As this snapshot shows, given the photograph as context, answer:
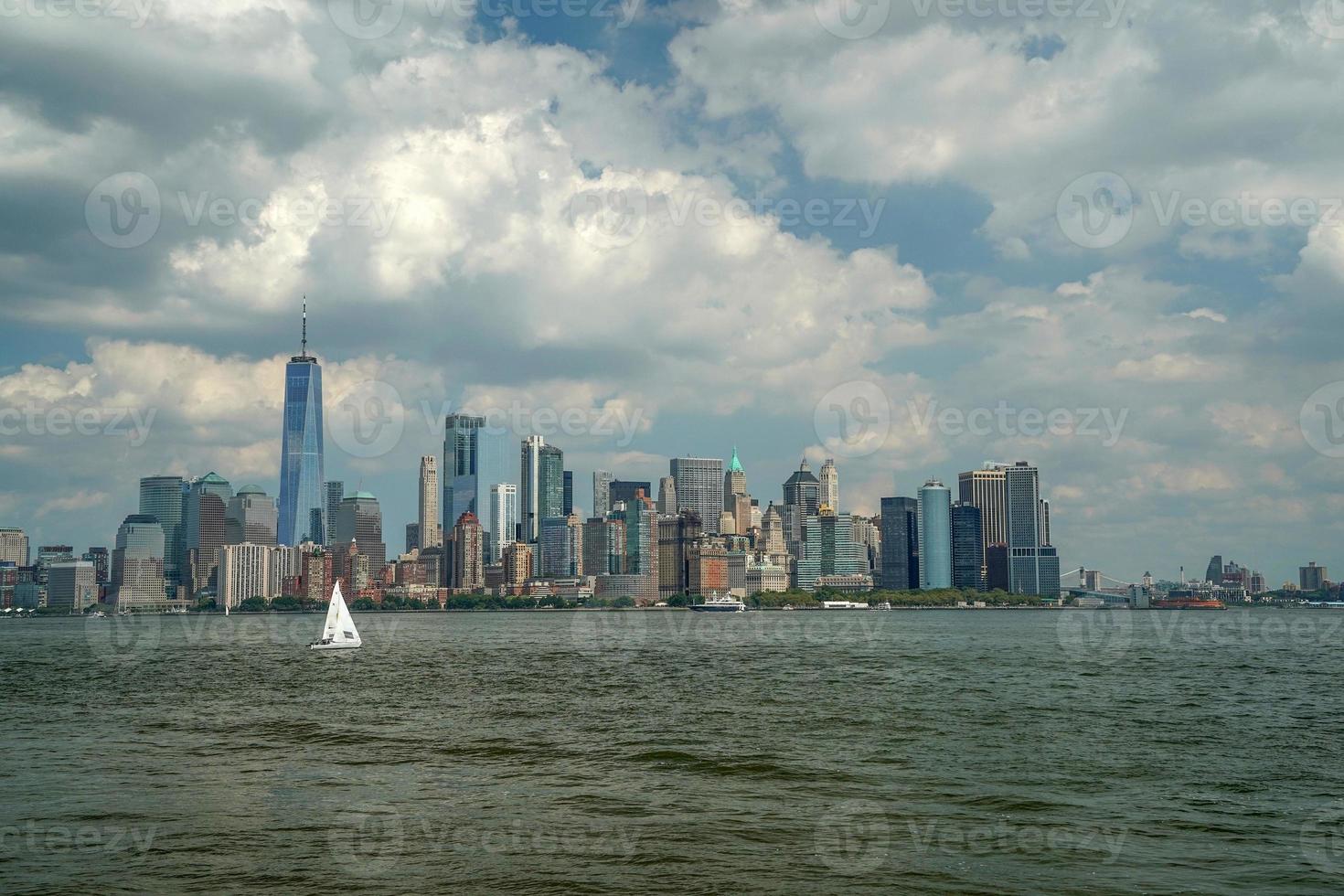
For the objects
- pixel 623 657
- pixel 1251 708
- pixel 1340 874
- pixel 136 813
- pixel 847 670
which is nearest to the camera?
pixel 1340 874

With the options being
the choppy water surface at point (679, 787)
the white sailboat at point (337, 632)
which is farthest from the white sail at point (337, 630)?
the choppy water surface at point (679, 787)

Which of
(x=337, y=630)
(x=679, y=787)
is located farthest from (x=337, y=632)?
(x=679, y=787)

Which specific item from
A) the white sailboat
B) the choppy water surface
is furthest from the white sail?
the choppy water surface

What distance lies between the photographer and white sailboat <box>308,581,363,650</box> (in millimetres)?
146125

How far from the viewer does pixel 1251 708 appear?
66.4m

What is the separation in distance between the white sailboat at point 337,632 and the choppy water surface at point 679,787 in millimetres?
59564

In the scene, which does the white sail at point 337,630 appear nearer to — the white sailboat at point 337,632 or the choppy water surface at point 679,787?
the white sailboat at point 337,632

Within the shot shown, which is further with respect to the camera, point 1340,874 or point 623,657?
point 623,657

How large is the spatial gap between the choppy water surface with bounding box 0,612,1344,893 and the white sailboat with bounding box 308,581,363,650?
59564 millimetres

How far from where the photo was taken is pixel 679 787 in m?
40.3

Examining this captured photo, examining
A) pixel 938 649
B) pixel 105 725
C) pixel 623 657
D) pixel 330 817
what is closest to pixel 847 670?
pixel 623 657

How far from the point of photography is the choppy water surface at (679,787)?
94.8 feet

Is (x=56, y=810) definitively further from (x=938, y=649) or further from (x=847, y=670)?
(x=938, y=649)

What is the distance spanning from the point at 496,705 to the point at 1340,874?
50371 millimetres
